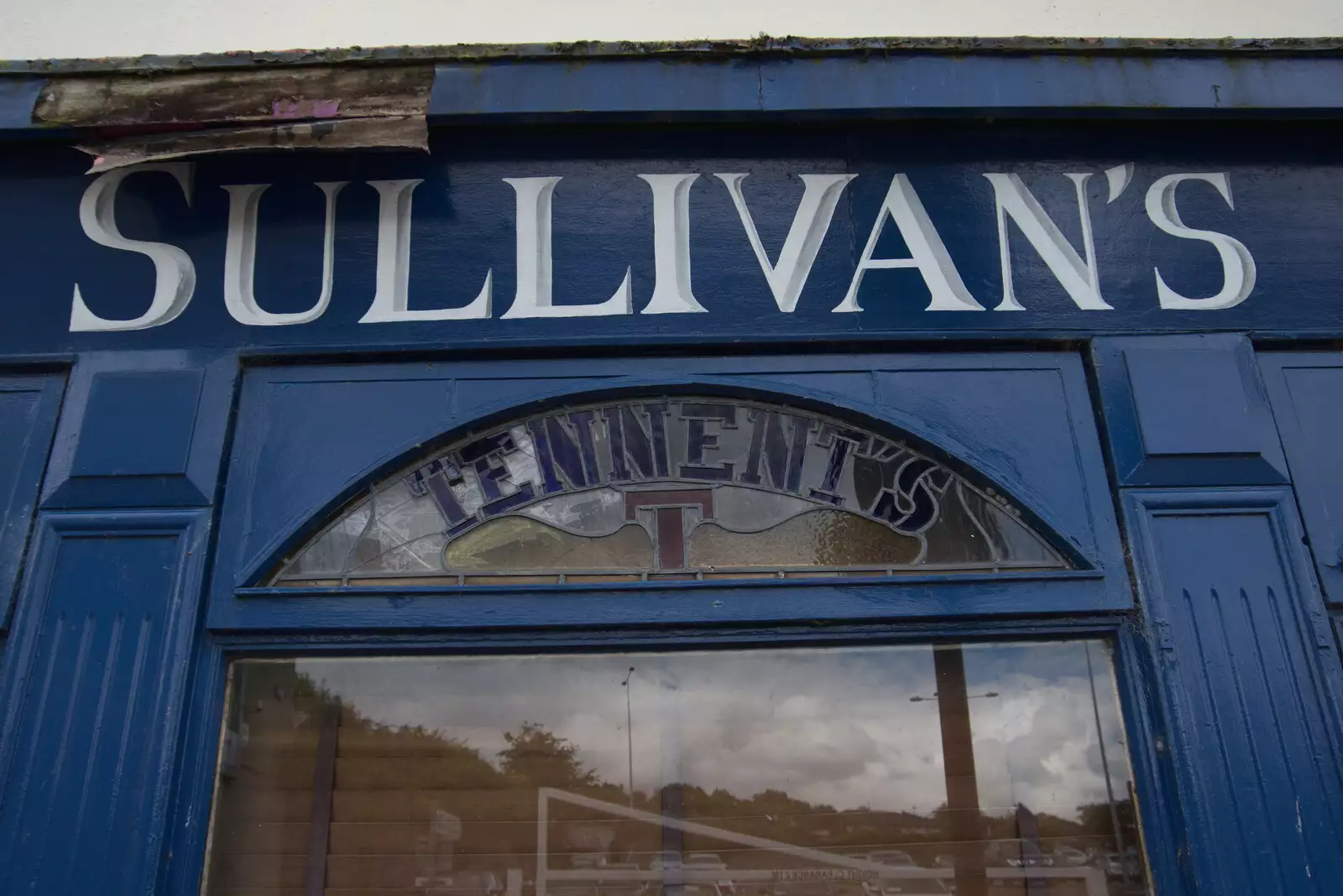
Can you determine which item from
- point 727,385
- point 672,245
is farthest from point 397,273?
point 727,385

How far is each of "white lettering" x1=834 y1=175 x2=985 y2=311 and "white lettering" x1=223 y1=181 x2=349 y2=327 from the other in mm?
1846

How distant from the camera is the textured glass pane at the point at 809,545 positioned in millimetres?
3379

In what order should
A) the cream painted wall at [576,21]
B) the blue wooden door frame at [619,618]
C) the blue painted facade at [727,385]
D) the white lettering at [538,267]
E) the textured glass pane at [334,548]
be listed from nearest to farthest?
1. the blue painted facade at [727,385]
2. the blue wooden door frame at [619,618]
3. the textured glass pane at [334,548]
4. the white lettering at [538,267]
5. the cream painted wall at [576,21]

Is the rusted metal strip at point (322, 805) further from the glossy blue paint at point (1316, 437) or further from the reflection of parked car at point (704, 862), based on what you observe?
the glossy blue paint at point (1316, 437)

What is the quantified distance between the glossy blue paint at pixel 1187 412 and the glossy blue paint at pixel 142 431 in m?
3.03

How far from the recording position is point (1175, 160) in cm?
390

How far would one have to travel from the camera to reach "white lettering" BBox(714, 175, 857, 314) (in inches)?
147

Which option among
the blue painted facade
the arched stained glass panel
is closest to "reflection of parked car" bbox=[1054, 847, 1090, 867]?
the blue painted facade

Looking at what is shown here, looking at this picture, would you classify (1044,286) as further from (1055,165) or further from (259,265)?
(259,265)

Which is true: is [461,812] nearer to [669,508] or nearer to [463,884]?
[463,884]

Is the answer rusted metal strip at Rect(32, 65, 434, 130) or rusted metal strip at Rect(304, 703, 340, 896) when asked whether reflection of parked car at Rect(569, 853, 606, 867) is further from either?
rusted metal strip at Rect(32, 65, 434, 130)

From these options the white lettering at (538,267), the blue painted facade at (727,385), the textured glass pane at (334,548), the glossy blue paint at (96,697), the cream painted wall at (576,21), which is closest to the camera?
the glossy blue paint at (96,697)

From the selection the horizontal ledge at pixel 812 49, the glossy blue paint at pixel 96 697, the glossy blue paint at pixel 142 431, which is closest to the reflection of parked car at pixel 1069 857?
the glossy blue paint at pixel 96 697

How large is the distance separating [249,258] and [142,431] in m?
0.73
